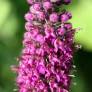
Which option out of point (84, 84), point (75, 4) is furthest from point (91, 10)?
point (84, 84)

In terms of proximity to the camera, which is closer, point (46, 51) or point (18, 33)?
point (46, 51)

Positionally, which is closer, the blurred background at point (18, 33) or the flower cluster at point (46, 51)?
the flower cluster at point (46, 51)

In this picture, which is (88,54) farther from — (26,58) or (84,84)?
(26,58)

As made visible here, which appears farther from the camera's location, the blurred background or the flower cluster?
the blurred background

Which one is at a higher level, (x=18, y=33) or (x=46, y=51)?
(x=18, y=33)
